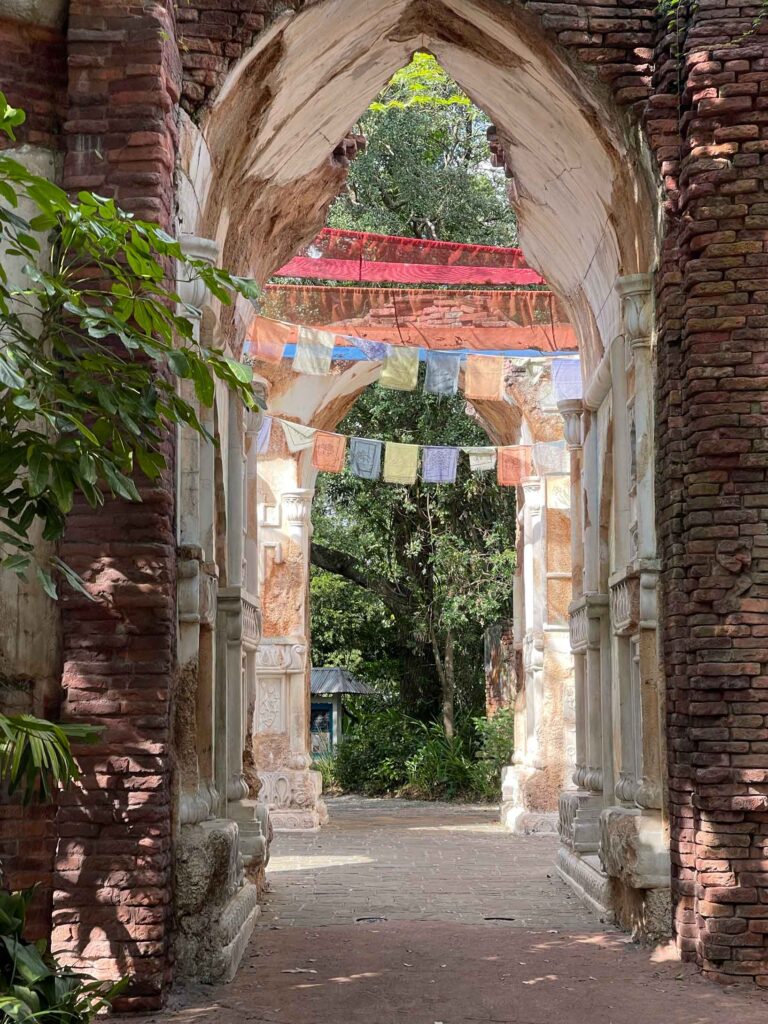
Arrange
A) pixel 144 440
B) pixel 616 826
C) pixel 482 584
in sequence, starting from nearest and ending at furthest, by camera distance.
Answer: pixel 144 440 → pixel 616 826 → pixel 482 584

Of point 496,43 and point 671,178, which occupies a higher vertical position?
point 496,43

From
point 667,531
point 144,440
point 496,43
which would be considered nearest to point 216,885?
point 144,440

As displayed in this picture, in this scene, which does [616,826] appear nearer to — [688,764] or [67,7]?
[688,764]

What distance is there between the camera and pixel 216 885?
7.04m

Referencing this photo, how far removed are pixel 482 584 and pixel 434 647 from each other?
1565 mm

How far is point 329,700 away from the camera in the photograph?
87.2 ft

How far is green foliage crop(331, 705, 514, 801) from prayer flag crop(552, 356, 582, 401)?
20.6ft

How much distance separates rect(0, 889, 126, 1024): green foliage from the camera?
500cm

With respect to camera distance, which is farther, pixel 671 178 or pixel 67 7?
pixel 671 178

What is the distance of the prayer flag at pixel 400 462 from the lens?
17.1m

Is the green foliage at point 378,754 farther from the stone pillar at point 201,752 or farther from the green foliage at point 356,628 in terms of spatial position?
the stone pillar at point 201,752

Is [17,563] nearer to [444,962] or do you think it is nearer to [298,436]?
[444,962]

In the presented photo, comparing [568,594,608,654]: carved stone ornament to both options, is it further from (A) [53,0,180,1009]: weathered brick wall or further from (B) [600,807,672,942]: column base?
(A) [53,0,180,1009]: weathered brick wall

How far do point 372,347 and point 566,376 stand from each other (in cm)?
229
